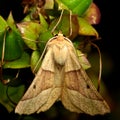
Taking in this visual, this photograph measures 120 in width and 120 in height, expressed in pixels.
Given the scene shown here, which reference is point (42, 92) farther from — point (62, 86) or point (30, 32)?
point (30, 32)

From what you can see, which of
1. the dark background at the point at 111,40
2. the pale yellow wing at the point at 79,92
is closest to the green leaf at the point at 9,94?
the pale yellow wing at the point at 79,92

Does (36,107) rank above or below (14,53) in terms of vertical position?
below

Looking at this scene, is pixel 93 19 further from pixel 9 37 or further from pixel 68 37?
pixel 9 37

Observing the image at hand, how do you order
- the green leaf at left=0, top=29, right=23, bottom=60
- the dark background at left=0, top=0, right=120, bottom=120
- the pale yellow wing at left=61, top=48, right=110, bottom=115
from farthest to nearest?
the dark background at left=0, top=0, right=120, bottom=120, the pale yellow wing at left=61, top=48, right=110, bottom=115, the green leaf at left=0, top=29, right=23, bottom=60

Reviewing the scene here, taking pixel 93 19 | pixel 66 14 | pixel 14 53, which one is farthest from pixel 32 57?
pixel 93 19

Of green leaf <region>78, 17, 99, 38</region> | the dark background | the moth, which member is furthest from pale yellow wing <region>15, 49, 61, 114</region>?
the dark background

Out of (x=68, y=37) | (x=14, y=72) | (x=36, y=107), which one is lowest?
(x=36, y=107)

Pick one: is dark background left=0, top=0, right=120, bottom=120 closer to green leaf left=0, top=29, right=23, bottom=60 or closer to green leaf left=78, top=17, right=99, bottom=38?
green leaf left=78, top=17, right=99, bottom=38

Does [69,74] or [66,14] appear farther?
[69,74]
